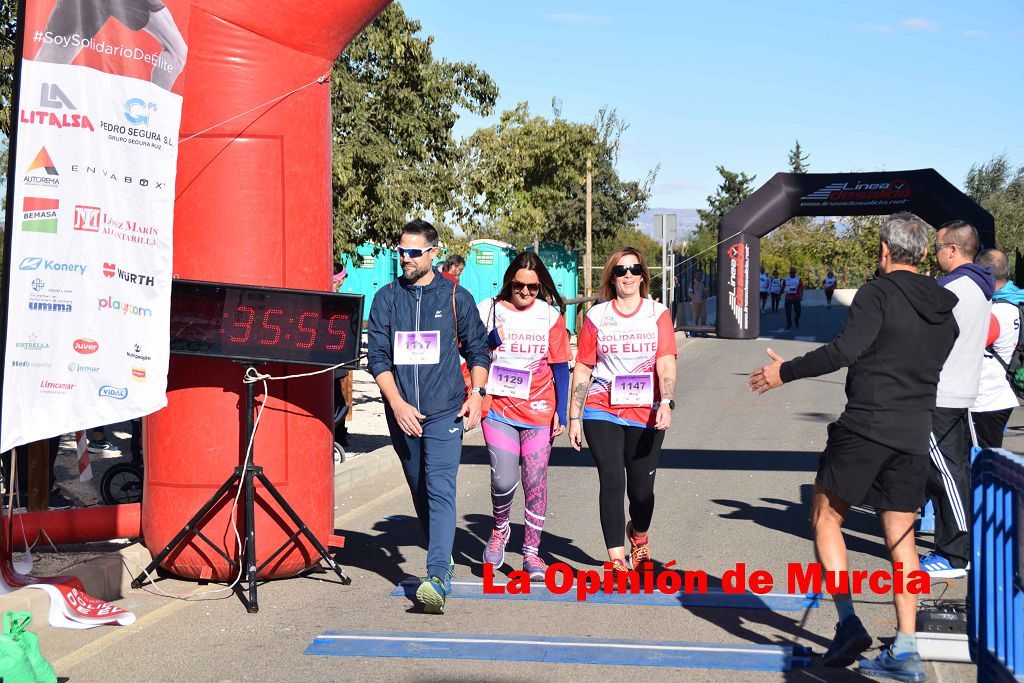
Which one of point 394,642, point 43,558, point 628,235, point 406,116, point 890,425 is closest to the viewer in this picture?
point 890,425

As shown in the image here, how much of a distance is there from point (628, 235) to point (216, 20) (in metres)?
46.2

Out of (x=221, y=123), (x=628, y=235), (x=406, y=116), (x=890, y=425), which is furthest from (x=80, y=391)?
(x=628, y=235)

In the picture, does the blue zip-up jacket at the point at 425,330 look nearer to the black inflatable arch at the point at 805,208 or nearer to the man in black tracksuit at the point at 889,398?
the man in black tracksuit at the point at 889,398

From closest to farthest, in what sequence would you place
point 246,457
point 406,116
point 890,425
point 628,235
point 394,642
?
1. point 890,425
2. point 394,642
3. point 246,457
4. point 406,116
5. point 628,235

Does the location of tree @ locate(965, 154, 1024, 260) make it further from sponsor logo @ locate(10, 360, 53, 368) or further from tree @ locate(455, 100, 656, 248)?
sponsor logo @ locate(10, 360, 53, 368)

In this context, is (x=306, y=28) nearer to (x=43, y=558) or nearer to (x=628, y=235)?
(x=43, y=558)

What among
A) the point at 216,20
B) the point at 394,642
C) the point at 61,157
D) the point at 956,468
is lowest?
the point at 394,642

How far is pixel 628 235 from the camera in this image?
5209 centimetres

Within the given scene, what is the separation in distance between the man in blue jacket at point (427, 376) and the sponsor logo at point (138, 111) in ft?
4.84

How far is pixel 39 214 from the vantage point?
18.6 feet

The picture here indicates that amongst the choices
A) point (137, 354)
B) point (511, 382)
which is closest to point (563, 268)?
point (511, 382)

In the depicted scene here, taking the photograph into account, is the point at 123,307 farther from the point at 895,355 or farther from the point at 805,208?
the point at 805,208

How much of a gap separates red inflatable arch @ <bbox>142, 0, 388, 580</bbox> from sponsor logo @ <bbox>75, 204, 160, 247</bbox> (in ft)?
1.81

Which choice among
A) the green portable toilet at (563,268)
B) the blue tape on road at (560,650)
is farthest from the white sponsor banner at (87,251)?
the green portable toilet at (563,268)
